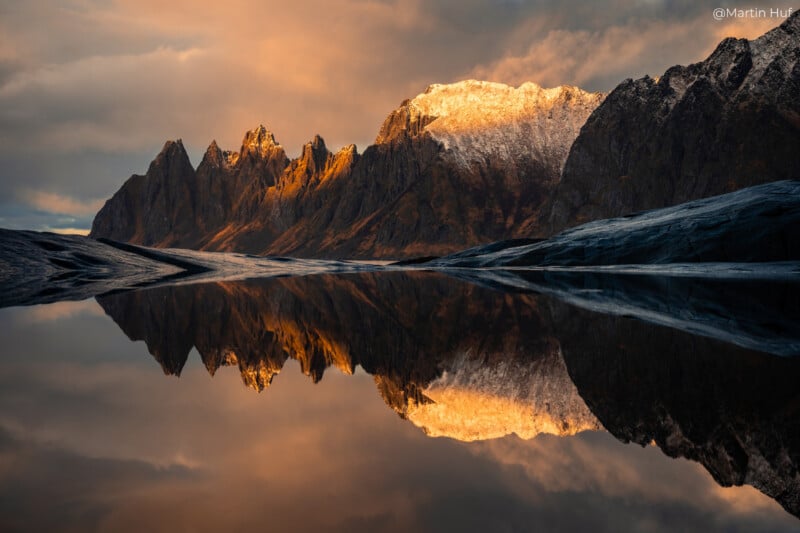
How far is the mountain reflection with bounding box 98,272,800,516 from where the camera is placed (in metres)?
6.11

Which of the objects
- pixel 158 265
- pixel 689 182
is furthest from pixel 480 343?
pixel 689 182

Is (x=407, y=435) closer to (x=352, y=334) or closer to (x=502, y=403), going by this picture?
(x=502, y=403)

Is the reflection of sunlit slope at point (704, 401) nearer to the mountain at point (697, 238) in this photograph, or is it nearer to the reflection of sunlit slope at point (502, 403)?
the reflection of sunlit slope at point (502, 403)

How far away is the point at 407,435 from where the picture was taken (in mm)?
6547

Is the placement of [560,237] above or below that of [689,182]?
below

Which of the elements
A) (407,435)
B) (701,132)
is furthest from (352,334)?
(701,132)

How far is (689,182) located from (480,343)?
180 metres

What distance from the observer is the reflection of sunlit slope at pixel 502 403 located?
6914 millimetres

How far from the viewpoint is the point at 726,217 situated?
53938mm

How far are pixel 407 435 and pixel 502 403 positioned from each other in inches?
82.2

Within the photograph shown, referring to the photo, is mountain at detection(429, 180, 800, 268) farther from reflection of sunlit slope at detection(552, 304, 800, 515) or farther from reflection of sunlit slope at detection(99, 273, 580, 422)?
reflection of sunlit slope at detection(552, 304, 800, 515)

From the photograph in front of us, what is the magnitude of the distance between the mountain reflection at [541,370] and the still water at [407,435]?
0.04m

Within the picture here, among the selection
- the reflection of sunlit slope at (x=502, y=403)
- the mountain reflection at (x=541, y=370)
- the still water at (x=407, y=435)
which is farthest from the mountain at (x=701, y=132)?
the reflection of sunlit slope at (x=502, y=403)

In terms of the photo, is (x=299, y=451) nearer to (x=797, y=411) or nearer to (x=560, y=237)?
(x=797, y=411)
